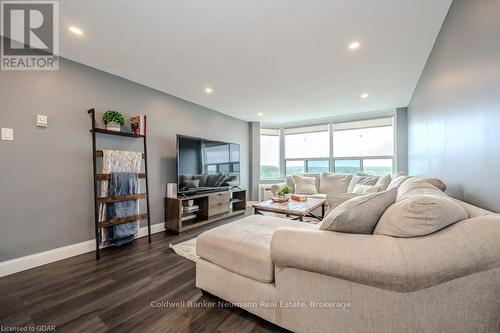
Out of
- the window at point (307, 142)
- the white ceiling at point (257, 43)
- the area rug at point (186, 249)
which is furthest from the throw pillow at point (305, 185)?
the area rug at point (186, 249)

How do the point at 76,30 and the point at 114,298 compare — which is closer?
the point at 114,298

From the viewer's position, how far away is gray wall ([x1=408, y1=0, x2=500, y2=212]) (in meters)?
1.04

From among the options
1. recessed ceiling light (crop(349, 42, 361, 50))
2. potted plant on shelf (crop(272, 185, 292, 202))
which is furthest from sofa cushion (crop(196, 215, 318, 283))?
recessed ceiling light (crop(349, 42, 361, 50))

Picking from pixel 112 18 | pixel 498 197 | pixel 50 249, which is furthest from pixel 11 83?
pixel 498 197

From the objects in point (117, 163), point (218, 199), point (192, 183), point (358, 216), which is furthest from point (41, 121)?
point (358, 216)

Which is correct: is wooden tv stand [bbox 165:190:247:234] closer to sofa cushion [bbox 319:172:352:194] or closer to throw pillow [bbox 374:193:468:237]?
sofa cushion [bbox 319:172:352:194]

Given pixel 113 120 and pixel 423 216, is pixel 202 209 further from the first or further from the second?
pixel 423 216

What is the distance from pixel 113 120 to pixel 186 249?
1.90 metres

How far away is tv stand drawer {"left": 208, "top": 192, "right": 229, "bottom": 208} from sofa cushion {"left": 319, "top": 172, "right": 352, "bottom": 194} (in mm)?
2371

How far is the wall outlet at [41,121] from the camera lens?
2.07 meters

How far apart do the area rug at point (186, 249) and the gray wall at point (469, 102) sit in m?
2.49

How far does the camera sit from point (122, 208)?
252 centimetres

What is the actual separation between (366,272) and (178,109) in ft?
11.6

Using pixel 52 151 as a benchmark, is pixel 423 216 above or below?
below
